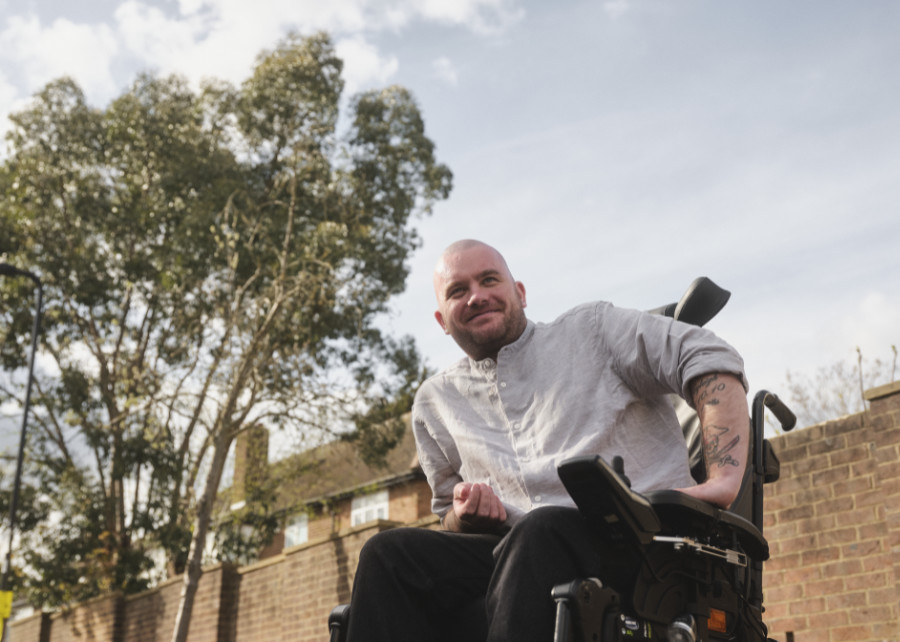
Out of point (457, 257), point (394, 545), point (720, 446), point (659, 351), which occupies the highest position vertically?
point (457, 257)

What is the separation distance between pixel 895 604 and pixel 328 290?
40.8ft

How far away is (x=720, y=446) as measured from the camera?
2076 mm

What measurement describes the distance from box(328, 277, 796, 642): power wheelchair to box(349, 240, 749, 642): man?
70 millimetres

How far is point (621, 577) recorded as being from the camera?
6.31 feet

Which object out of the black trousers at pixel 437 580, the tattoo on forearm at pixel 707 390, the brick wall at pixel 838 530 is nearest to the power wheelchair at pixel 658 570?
the black trousers at pixel 437 580

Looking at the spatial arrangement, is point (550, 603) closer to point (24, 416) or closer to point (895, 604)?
point (895, 604)

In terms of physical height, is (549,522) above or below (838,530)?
below

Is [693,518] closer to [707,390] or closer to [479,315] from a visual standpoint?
[707,390]

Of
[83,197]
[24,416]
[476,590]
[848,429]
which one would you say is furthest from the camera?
[83,197]

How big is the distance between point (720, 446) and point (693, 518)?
0.75ft

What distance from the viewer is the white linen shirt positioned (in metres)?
2.30

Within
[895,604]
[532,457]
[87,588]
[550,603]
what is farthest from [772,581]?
[87,588]

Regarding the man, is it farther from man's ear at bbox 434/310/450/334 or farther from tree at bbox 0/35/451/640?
tree at bbox 0/35/451/640

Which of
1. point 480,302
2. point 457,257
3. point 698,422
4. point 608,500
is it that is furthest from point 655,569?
point 457,257
